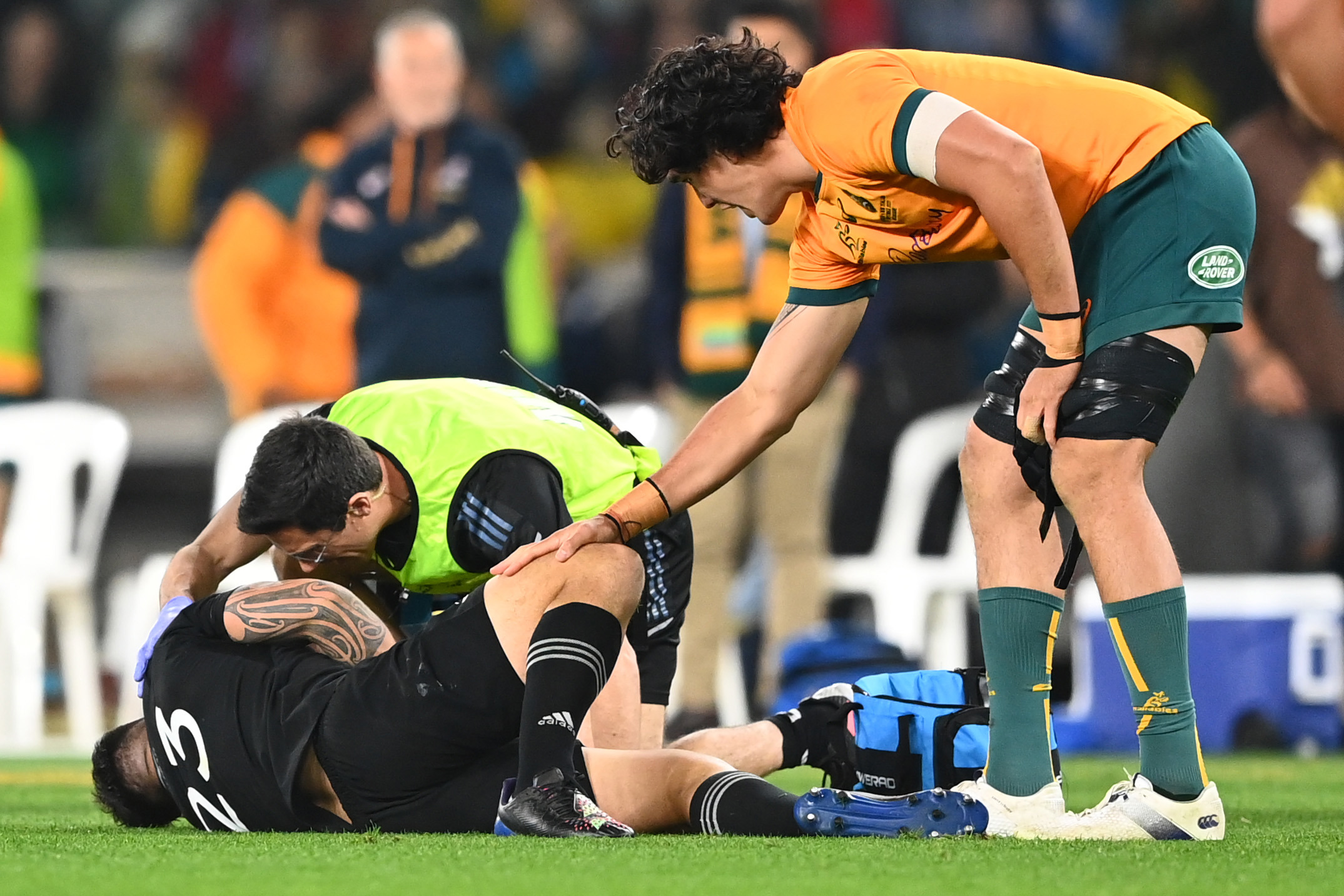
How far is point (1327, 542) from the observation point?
7789mm

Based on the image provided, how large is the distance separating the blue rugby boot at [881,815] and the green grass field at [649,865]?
5 centimetres

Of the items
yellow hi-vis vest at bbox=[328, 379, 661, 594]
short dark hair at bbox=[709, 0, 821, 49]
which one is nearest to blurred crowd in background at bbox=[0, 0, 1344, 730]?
short dark hair at bbox=[709, 0, 821, 49]

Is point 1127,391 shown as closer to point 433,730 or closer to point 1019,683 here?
point 1019,683

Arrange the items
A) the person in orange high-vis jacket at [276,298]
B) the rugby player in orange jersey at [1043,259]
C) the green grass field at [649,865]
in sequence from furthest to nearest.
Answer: the person in orange high-vis jacket at [276,298], the rugby player in orange jersey at [1043,259], the green grass field at [649,865]

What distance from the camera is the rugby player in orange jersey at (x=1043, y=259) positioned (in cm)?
335

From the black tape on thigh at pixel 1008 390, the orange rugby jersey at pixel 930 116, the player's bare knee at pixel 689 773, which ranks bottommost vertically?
the player's bare knee at pixel 689 773

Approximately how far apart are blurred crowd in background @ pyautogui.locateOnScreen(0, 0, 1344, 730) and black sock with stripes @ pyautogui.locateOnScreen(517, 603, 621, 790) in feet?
11.8

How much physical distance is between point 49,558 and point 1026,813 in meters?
5.23

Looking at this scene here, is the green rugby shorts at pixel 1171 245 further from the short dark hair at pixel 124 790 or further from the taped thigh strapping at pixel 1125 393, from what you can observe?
the short dark hair at pixel 124 790

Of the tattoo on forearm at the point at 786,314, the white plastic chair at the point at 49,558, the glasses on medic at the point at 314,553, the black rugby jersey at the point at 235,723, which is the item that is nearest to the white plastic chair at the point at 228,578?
the white plastic chair at the point at 49,558

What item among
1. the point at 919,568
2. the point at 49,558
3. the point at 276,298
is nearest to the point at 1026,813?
the point at 919,568

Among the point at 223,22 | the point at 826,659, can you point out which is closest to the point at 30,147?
the point at 223,22

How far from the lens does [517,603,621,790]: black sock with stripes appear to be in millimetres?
3377

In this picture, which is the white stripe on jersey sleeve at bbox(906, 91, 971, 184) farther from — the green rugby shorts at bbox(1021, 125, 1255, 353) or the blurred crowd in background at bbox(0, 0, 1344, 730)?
the blurred crowd in background at bbox(0, 0, 1344, 730)
